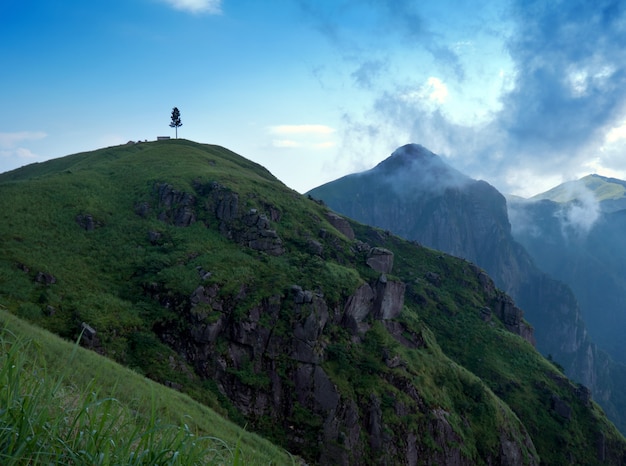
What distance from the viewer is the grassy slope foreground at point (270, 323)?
3244cm

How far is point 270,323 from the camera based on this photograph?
36969 mm

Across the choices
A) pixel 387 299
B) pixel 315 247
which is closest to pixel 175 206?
pixel 315 247

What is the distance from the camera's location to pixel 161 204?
52.0 m

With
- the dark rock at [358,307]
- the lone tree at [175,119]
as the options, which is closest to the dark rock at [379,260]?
the dark rock at [358,307]

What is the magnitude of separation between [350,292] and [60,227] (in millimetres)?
33449

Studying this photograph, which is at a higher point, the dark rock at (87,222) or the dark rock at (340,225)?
the dark rock at (340,225)

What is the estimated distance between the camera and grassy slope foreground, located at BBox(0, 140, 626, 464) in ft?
106

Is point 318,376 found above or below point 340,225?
below

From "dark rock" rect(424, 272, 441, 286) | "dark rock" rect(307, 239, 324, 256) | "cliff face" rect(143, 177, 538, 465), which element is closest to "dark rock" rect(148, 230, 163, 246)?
"cliff face" rect(143, 177, 538, 465)

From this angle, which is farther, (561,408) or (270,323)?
(561,408)

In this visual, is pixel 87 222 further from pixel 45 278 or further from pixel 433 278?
pixel 433 278

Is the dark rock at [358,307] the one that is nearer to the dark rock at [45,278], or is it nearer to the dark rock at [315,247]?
the dark rock at [315,247]

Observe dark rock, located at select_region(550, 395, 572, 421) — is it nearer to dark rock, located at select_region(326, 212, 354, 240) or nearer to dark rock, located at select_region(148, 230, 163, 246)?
dark rock, located at select_region(326, 212, 354, 240)

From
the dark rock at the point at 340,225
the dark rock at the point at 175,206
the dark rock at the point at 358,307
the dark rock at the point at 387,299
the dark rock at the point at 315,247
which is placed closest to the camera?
the dark rock at the point at 358,307
